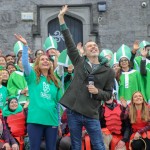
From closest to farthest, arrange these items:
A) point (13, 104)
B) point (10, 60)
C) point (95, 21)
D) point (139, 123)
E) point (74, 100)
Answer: point (74, 100), point (13, 104), point (139, 123), point (10, 60), point (95, 21)

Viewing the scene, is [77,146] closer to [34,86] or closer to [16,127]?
[34,86]

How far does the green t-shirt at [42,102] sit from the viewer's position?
23.5 ft

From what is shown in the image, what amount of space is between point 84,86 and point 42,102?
0.77 metres

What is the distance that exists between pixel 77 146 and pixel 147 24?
31.7 ft

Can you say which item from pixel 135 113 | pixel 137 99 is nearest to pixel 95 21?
pixel 137 99

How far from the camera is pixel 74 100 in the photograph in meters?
6.77

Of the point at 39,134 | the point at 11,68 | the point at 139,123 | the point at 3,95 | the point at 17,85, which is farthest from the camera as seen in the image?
the point at 11,68

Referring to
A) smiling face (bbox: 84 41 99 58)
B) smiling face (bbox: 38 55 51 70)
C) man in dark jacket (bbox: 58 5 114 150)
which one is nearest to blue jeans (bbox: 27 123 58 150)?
man in dark jacket (bbox: 58 5 114 150)

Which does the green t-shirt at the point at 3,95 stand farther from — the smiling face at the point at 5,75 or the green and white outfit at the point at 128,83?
the green and white outfit at the point at 128,83

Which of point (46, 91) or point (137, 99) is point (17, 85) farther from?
point (46, 91)

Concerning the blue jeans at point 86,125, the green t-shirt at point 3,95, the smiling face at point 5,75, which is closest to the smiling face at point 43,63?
the blue jeans at point 86,125

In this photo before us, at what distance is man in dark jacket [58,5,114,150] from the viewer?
6.74 meters

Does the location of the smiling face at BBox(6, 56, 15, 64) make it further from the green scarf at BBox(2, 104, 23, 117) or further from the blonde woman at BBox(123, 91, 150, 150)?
the blonde woman at BBox(123, 91, 150, 150)

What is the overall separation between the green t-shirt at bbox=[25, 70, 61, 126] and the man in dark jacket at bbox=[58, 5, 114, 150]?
488mm
